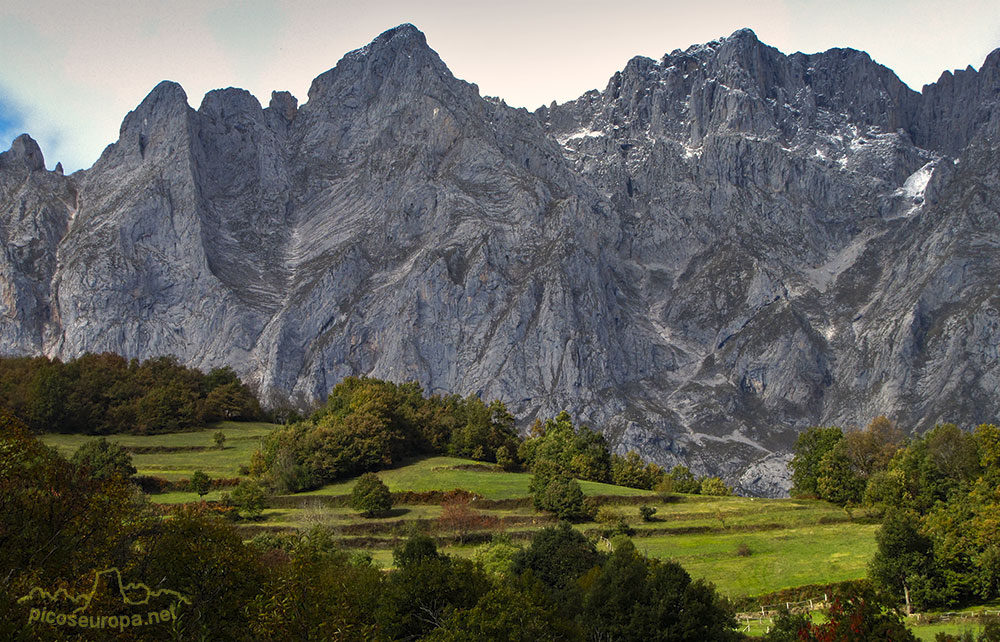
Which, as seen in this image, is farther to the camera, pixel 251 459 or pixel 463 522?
pixel 251 459

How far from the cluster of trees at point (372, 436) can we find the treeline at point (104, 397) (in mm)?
18873

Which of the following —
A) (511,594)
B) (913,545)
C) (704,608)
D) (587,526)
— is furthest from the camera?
(587,526)

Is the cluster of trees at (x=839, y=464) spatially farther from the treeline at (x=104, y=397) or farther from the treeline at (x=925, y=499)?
the treeline at (x=104, y=397)

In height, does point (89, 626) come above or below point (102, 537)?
below

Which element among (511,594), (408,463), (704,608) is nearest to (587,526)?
(408,463)

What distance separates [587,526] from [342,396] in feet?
143

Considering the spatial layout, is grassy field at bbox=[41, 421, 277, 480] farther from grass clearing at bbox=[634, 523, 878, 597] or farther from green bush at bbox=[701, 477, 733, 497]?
green bush at bbox=[701, 477, 733, 497]

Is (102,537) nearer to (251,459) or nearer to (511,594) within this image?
(511,594)

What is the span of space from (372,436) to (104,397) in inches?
1591

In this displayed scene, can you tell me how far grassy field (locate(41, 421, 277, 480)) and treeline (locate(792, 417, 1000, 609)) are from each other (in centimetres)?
6644

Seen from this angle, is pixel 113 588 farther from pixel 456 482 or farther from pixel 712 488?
pixel 712 488

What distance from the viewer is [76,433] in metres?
113

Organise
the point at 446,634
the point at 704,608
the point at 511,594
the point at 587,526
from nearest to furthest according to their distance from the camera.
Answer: the point at 446,634 → the point at 511,594 → the point at 704,608 → the point at 587,526

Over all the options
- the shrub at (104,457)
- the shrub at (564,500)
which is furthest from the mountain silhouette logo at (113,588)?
the shrub at (564,500)
